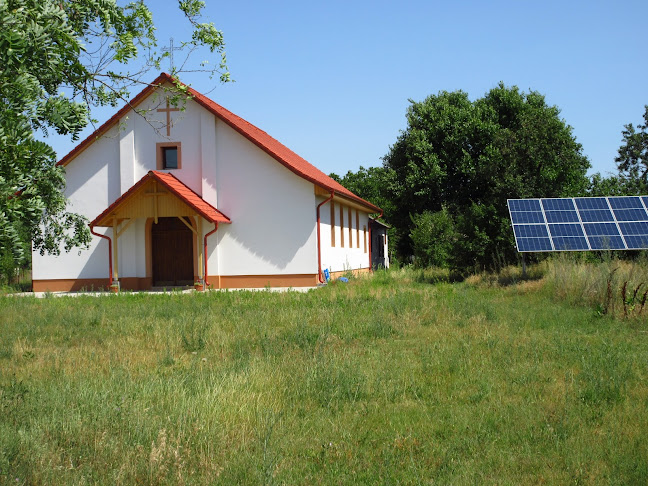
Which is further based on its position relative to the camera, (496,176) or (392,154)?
(392,154)

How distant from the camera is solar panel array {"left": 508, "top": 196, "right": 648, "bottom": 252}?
56.0ft

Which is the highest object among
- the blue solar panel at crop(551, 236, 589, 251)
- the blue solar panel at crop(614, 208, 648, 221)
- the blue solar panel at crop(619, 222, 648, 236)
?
the blue solar panel at crop(614, 208, 648, 221)

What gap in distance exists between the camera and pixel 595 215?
18.6m

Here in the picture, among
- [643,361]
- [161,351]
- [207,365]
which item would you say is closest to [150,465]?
[207,365]

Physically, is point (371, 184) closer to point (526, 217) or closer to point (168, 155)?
point (168, 155)

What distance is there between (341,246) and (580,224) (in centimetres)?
1127

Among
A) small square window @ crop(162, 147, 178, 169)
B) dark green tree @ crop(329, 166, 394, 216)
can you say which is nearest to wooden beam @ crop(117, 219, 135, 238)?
small square window @ crop(162, 147, 178, 169)

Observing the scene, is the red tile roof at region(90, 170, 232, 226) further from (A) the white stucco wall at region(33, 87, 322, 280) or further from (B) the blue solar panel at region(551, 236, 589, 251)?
(B) the blue solar panel at region(551, 236, 589, 251)

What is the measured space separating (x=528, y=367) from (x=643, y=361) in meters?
1.47

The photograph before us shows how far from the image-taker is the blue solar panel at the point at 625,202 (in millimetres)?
19094

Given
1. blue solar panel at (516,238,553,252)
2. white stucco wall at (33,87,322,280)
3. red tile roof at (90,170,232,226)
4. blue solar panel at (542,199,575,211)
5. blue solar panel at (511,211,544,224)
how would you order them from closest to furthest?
blue solar panel at (516,238,553,252)
blue solar panel at (511,211,544,224)
blue solar panel at (542,199,575,211)
red tile roof at (90,170,232,226)
white stucco wall at (33,87,322,280)

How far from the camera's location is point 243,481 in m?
4.48

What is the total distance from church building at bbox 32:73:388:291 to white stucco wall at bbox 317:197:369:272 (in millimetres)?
329

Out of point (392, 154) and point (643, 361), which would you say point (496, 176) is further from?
point (392, 154)
